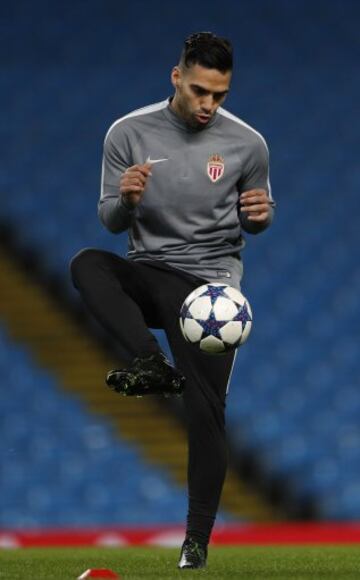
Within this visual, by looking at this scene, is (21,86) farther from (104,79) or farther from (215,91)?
(215,91)

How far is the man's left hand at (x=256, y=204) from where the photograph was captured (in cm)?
467

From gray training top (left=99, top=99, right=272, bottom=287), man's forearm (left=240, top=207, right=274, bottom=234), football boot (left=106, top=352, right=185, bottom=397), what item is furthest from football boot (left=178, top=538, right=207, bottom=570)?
man's forearm (left=240, top=207, right=274, bottom=234)

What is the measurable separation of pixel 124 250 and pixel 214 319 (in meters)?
6.06

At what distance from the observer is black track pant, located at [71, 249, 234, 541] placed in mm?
4562

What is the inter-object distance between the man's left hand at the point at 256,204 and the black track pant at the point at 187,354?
29 centimetres

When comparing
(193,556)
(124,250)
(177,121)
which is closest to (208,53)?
(177,121)

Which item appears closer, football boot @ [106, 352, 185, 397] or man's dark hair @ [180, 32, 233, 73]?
football boot @ [106, 352, 185, 397]

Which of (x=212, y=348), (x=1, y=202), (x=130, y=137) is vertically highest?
(x=1, y=202)

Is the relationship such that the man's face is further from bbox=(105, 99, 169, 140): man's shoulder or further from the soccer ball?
the soccer ball

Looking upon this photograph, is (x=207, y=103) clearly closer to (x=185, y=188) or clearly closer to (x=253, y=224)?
(x=185, y=188)

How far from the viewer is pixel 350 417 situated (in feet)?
32.7

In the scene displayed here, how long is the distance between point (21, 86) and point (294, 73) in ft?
6.90

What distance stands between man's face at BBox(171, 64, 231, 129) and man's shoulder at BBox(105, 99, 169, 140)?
139 mm

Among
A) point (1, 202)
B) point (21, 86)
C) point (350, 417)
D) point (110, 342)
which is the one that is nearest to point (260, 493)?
point (350, 417)
